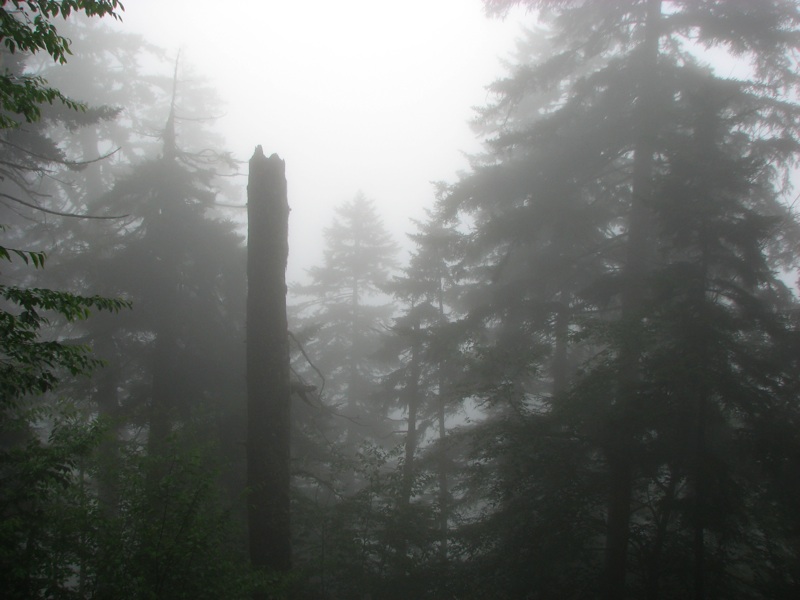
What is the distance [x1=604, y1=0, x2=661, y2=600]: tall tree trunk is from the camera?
839cm

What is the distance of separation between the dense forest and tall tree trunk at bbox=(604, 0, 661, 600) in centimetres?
5

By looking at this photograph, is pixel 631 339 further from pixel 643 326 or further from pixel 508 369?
pixel 508 369

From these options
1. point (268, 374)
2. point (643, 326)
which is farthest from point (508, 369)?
point (268, 374)

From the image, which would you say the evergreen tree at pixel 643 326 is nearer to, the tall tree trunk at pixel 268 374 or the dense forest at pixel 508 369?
the dense forest at pixel 508 369

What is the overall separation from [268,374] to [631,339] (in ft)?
21.2

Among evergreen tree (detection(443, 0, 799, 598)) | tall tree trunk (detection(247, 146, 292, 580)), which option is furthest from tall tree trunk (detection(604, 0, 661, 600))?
tall tree trunk (detection(247, 146, 292, 580))

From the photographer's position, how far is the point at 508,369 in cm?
1317

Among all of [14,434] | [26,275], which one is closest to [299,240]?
[26,275]

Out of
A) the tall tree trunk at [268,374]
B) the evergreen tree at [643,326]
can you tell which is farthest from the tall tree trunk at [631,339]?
the tall tree trunk at [268,374]

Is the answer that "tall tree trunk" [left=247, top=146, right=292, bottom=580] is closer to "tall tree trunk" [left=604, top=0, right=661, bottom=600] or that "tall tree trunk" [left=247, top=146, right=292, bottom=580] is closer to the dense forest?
the dense forest

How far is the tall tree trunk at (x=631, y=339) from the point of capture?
8.39 m

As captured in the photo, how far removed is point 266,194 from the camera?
27.5 feet

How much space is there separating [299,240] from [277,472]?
132 meters

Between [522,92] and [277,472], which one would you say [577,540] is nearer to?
[277,472]
